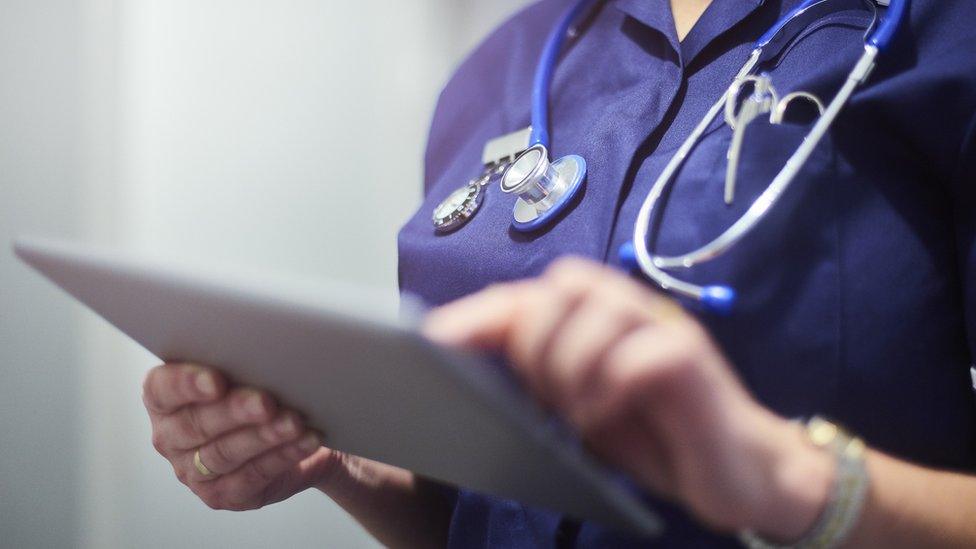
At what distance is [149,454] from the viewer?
2.98 feet

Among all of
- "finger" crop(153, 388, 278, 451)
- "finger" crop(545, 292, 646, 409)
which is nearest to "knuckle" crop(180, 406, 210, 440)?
"finger" crop(153, 388, 278, 451)

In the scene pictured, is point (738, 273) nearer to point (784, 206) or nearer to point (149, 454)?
point (784, 206)

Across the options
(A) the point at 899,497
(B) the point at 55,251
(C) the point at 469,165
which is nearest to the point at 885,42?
(A) the point at 899,497

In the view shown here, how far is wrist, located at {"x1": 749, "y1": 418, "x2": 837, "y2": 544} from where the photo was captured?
0.90 ft

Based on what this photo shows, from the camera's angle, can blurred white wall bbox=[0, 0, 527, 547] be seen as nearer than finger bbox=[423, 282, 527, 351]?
No

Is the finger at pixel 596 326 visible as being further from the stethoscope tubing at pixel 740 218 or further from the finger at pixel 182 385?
the finger at pixel 182 385

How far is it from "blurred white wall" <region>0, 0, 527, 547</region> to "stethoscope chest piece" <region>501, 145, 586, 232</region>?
2.14 ft

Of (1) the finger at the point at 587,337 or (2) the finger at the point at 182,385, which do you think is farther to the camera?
(2) the finger at the point at 182,385

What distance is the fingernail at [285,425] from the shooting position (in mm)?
420

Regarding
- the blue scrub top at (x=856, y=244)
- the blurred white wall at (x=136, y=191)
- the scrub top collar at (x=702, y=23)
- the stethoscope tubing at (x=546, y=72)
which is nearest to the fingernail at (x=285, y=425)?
the blue scrub top at (x=856, y=244)

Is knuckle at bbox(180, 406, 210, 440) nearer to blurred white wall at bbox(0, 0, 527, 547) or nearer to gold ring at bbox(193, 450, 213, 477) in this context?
gold ring at bbox(193, 450, 213, 477)

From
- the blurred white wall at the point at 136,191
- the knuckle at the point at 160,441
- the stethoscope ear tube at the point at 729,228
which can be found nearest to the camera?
the stethoscope ear tube at the point at 729,228

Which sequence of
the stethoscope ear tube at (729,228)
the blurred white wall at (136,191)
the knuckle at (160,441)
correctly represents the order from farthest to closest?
the blurred white wall at (136,191) < the knuckle at (160,441) < the stethoscope ear tube at (729,228)

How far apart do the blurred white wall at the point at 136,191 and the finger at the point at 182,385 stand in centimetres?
54
